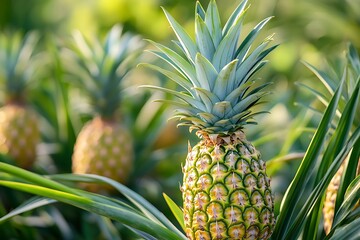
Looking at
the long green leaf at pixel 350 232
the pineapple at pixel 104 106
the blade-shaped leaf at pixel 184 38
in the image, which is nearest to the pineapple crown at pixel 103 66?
the pineapple at pixel 104 106

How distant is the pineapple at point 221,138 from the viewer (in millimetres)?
1271

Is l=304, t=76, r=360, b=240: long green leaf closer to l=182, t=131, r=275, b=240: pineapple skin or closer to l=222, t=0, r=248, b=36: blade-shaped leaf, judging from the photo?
l=182, t=131, r=275, b=240: pineapple skin

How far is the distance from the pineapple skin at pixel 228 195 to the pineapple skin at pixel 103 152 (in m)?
0.86

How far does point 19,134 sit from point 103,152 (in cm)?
32

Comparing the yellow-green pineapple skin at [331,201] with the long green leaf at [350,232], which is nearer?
the long green leaf at [350,232]

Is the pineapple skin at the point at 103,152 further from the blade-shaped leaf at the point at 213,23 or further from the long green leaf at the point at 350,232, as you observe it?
the long green leaf at the point at 350,232

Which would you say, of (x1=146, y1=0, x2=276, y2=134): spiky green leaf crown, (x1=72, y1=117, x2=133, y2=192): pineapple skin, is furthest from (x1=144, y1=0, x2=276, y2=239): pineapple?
(x1=72, y1=117, x2=133, y2=192): pineapple skin

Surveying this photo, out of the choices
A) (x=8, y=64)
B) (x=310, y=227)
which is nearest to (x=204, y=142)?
(x=310, y=227)

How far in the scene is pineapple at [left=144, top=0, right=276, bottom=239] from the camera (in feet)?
4.17

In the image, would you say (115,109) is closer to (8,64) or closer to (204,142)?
(8,64)

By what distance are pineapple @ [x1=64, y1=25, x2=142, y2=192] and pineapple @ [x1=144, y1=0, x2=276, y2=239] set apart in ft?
2.73

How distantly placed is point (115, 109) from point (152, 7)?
249 cm

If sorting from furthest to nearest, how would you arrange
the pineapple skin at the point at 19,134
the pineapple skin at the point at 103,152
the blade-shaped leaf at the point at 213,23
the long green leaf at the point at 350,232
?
the pineapple skin at the point at 19,134
the pineapple skin at the point at 103,152
the blade-shaped leaf at the point at 213,23
the long green leaf at the point at 350,232

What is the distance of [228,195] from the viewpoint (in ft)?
4.17
